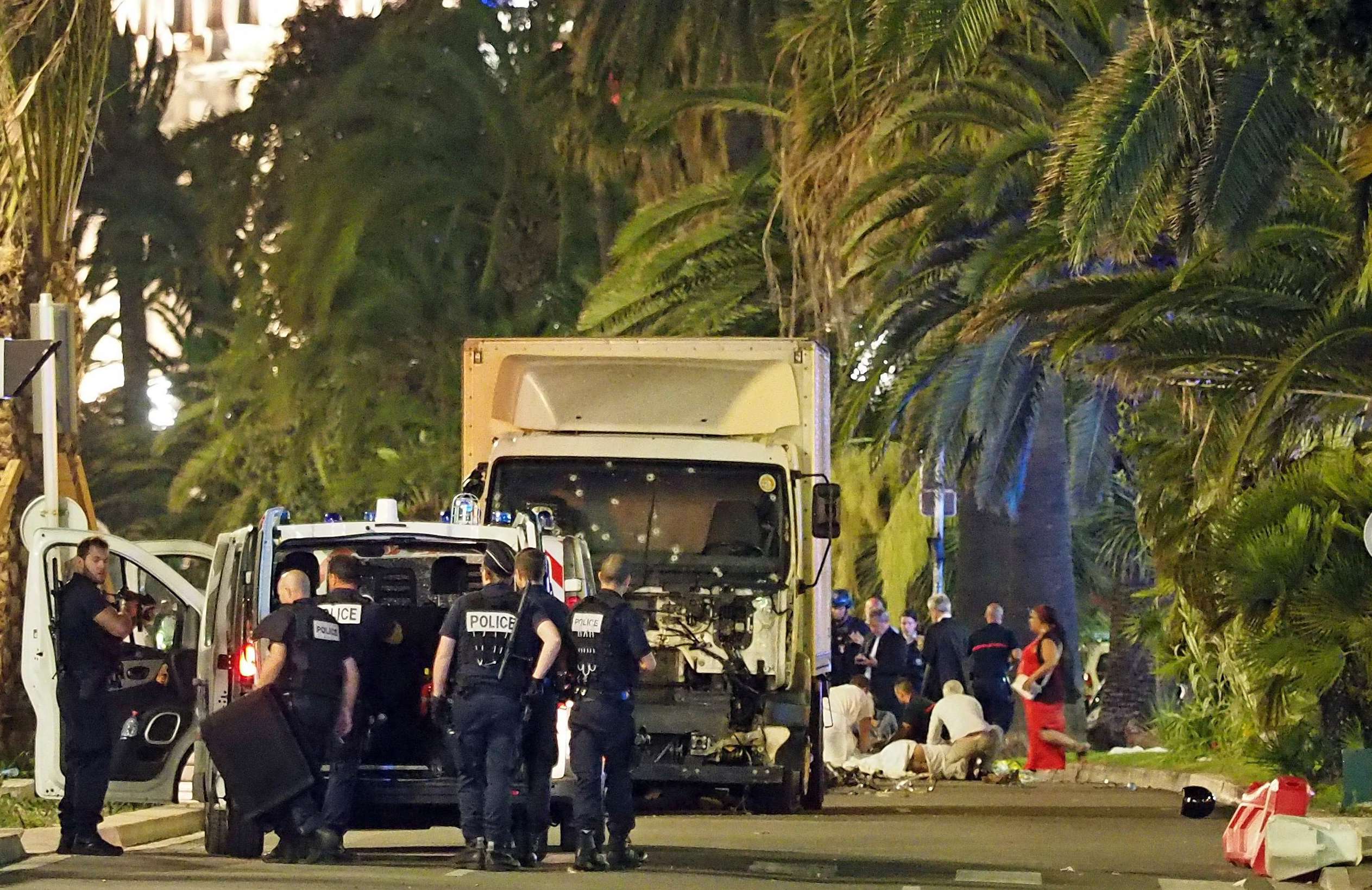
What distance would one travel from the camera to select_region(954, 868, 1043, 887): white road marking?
37.4 ft

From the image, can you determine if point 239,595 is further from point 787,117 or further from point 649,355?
point 787,117

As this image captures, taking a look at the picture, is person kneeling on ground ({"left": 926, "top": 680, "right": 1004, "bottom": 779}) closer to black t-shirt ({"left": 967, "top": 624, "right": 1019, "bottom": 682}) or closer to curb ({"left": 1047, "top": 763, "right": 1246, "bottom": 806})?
black t-shirt ({"left": 967, "top": 624, "right": 1019, "bottom": 682})

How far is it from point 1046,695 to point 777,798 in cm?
459

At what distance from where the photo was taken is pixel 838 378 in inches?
963

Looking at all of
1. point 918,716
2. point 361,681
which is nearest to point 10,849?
point 361,681

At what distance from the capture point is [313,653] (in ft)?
37.5

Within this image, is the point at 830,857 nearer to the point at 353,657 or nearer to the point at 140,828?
the point at 353,657

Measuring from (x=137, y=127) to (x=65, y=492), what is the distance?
30.4 meters

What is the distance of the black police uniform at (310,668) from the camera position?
37.4ft

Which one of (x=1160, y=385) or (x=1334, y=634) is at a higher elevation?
(x=1160, y=385)

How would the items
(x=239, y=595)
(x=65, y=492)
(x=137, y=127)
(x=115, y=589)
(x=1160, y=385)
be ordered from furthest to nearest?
(x=137, y=127), (x=1160, y=385), (x=65, y=492), (x=115, y=589), (x=239, y=595)

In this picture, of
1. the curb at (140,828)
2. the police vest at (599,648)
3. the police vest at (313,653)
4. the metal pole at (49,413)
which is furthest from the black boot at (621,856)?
the metal pole at (49,413)

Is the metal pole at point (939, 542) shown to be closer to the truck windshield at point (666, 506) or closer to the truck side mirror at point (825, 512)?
the truck windshield at point (666, 506)

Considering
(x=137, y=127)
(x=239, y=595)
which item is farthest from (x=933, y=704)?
(x=137, y=127)
